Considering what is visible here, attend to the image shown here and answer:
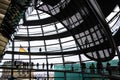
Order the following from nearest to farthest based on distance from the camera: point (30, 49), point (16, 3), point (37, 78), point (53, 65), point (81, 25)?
point (16, 3) → point (81, 25) → point (37, 78) → point (53, 65) → point (30, 49)

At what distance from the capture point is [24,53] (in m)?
36.2

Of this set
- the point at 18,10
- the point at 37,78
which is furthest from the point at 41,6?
the point at 18,10

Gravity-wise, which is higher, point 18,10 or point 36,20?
point 36,20

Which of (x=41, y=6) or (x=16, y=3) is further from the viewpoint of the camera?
(x=41, y=6)

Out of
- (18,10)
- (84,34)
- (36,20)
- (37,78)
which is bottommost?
(37,78)

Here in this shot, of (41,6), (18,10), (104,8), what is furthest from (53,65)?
(18,10)

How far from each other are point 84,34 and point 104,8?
23.7 ft

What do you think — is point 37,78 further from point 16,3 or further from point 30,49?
point 16,3

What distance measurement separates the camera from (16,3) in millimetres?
10977

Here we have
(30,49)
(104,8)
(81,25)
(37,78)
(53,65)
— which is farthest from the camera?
(30,49)

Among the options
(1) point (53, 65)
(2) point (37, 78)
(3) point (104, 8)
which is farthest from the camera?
(1) point (53, 65)

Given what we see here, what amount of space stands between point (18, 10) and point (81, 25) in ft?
61.6

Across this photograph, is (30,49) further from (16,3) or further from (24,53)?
(16,3)

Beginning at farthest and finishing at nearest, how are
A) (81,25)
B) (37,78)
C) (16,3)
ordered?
(37,78) → (81,25) → (16,3)
